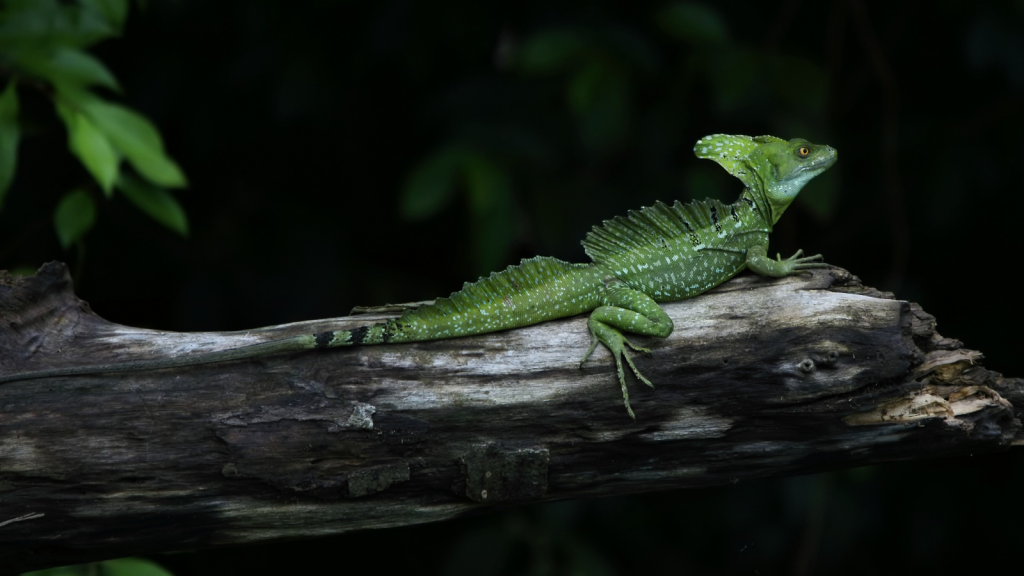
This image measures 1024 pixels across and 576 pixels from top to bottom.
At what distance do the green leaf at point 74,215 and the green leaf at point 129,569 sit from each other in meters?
1.43

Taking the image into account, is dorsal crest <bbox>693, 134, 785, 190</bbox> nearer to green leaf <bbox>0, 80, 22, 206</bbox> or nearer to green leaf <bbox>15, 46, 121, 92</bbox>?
green leaf <bbox>15, 46, 121, 92</bbox>

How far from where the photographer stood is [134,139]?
3664 mm

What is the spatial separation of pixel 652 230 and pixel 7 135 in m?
2.76

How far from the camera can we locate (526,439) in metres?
3.10

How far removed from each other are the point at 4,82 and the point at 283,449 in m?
2.37

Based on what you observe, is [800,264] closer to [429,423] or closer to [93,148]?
[429,423]

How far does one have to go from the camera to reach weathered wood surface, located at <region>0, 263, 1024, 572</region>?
117 inches

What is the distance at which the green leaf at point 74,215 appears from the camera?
3828mm

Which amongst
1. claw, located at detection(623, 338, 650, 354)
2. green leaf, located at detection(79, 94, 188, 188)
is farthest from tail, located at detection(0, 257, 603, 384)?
green leaf, located at detection(79, 94, 188, 188)

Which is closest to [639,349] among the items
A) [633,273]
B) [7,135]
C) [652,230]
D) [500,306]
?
[633,273]

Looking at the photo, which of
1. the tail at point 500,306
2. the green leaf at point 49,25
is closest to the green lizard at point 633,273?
the tail at point 500,306

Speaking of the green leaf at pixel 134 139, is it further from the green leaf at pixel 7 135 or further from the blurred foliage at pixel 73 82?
the green leaf at pixel 7 135

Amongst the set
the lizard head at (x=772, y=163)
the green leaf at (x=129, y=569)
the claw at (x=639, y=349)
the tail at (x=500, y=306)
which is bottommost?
the green leaf at (x=129, y=569)

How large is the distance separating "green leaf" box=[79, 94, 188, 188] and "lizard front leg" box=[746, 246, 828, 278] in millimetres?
2469
